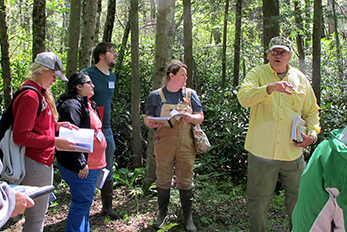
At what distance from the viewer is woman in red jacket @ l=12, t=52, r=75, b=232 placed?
2752mm

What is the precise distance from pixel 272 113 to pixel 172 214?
1972 millimetres

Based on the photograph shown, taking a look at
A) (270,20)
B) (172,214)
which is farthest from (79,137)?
(270,20)

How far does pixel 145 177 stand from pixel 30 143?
2.59 m

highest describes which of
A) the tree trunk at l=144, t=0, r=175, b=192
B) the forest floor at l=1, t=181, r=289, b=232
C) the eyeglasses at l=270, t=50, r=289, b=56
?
the tree trunk at l=144, t=0, r=175, b=192

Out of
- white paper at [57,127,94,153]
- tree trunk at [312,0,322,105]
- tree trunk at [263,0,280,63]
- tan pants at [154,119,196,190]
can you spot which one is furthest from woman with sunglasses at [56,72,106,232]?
tree trunk at [312,0,322,105]

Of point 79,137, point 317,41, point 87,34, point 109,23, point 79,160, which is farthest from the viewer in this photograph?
point 109,23

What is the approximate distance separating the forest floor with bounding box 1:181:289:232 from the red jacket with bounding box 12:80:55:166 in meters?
1.64

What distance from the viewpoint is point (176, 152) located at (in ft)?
12.5

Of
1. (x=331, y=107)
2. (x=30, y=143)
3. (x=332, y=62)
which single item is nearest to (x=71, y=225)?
(x=30, y=143)

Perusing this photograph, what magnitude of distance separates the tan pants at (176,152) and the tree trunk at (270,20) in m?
2.96

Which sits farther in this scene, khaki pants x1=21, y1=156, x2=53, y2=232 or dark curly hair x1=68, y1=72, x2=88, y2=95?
dark curly hair x1=68, y1=72, x2=88, y2=95

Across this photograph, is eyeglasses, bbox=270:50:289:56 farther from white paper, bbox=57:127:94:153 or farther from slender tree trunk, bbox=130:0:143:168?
slender tree trunk, bbox=130:0:143:168

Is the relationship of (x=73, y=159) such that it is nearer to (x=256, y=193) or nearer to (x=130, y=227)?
(x=130, y=227)

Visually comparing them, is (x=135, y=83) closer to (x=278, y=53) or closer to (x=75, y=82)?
(x=75, y=82)
